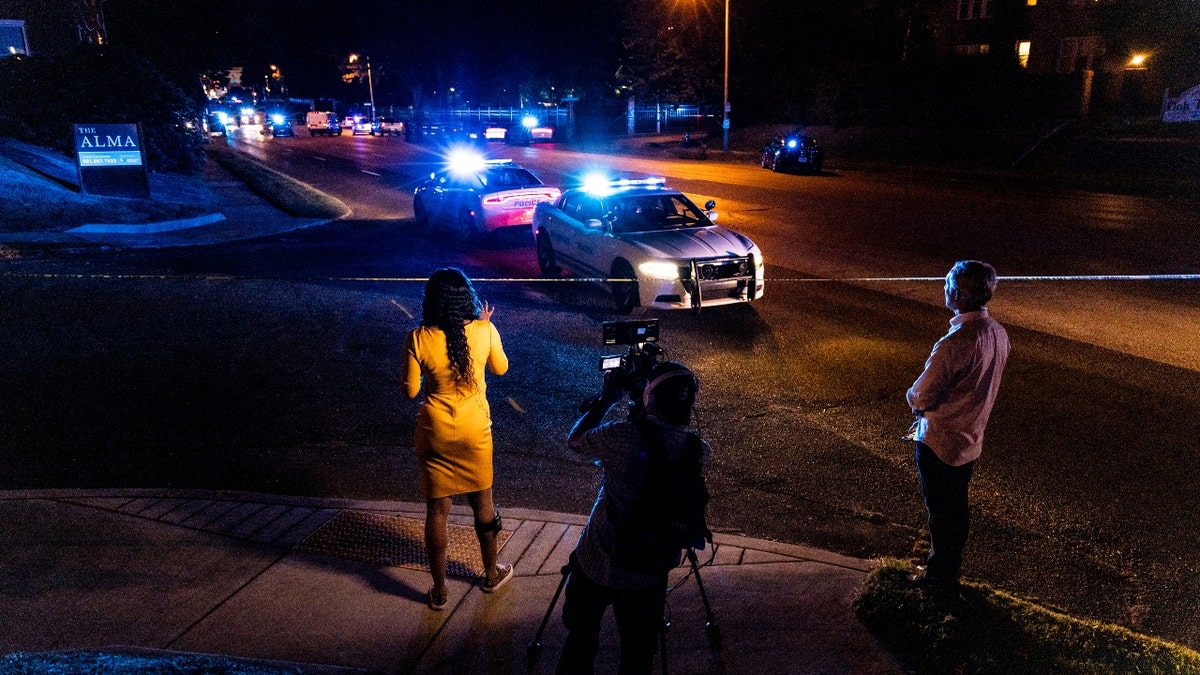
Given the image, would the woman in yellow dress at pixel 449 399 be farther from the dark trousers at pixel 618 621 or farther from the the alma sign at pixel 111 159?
the the alma sign at pixel 111 159

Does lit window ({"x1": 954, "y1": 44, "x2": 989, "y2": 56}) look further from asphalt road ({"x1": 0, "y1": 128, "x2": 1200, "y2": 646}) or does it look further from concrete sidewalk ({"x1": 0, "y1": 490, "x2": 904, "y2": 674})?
concrete sidewalk ({"x1": 0, "y1": 490, "x2": 904, "y2": 674})

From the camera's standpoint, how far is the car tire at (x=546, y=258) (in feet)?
42.7

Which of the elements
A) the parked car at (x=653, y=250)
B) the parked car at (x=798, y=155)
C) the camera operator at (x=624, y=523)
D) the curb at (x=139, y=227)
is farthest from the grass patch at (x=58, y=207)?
the parked car at (x=798, y=155)

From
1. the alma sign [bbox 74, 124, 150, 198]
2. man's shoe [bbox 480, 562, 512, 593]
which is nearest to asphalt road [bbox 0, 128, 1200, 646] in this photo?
man's shoe [bbox 480, 562, 512, 593]

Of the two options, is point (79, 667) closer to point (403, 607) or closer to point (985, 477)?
point (403, 607)

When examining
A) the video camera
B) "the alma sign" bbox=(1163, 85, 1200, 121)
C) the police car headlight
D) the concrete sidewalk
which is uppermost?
"the alma sign" bbox=(1163, 85, 1200, 121)

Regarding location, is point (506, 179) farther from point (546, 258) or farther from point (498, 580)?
point (498, 580)

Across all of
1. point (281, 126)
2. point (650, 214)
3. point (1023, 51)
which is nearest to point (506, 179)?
point (650, 214)

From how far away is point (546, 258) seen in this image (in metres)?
13.2

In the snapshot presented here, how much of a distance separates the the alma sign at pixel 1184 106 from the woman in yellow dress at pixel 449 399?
3601 centimetres

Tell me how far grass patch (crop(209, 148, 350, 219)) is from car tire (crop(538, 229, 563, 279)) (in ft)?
32.0

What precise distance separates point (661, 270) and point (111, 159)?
17.4 metres

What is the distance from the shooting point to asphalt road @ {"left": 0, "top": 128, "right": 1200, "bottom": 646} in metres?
5.29

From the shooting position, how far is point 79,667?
372 centimetres
